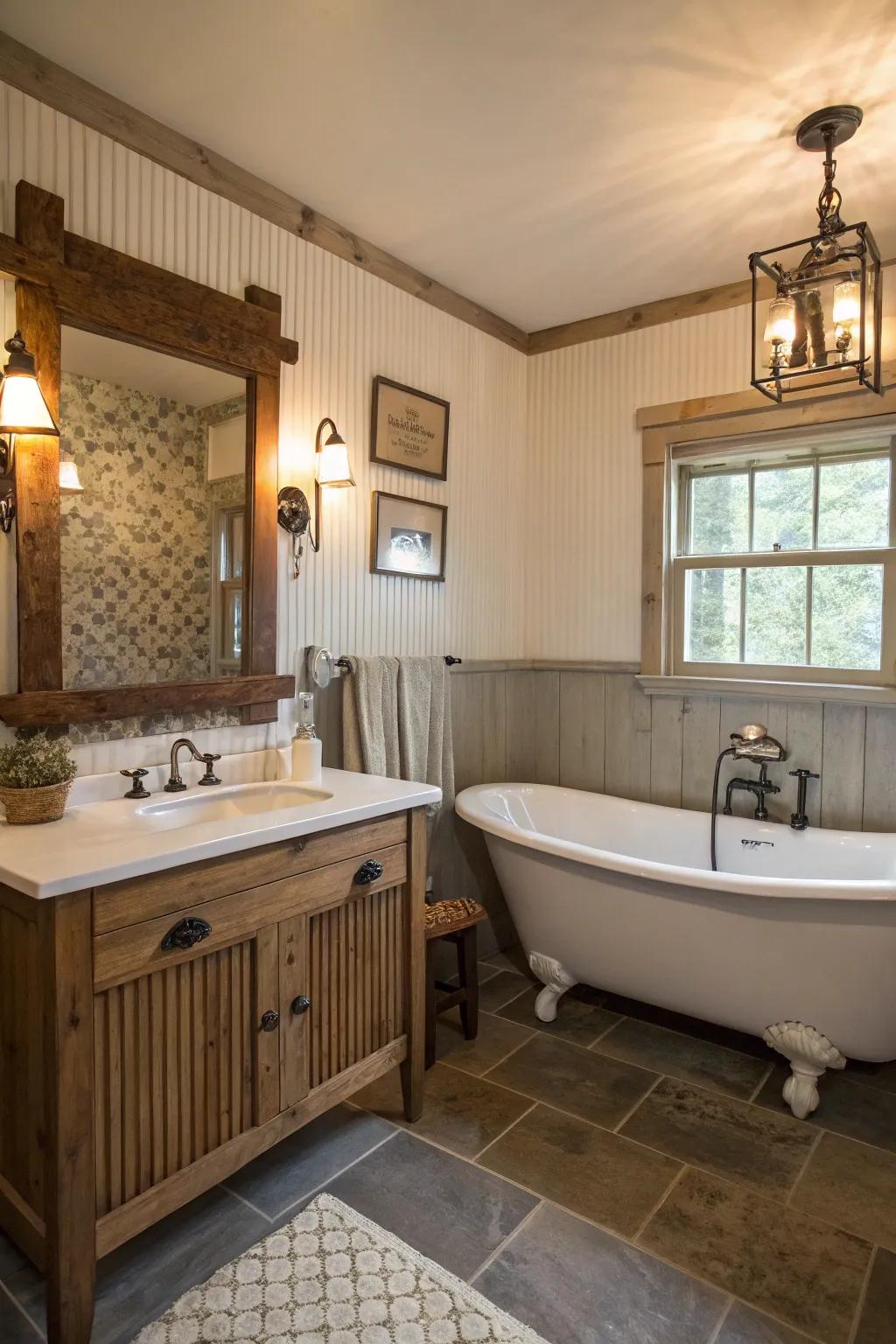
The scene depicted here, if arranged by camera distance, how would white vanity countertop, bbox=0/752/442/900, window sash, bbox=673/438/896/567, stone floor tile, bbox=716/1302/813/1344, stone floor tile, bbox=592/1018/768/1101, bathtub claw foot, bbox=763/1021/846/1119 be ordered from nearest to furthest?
white vanity countertop, bbox=0/752/442/900 → stone floor tile, bbox=716/1302/813/1344 → bathtub claw foot, bbox=763/1021/846/1119 → stone floor tile, bbox=592/1018/768/1101 → window sash, bbox=673/438/896/567

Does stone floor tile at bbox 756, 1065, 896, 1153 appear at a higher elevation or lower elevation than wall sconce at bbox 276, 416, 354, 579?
lower

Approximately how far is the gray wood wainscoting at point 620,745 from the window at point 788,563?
0.16 metres

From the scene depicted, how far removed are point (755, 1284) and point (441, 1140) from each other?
78 centimetres

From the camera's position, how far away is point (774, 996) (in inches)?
89.0

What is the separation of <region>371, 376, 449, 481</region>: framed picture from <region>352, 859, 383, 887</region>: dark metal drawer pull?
56.3 inches

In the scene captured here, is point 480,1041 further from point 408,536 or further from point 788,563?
point 788,563

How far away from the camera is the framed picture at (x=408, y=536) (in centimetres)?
280

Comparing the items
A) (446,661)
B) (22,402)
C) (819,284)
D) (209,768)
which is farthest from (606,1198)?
(819,284)

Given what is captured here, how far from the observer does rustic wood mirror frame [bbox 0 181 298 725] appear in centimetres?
182

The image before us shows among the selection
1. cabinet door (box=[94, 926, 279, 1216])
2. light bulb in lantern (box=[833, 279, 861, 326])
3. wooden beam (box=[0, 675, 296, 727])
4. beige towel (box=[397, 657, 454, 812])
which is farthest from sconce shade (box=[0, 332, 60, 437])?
light bulb in lantern (box=[833, 279, 861, 326])

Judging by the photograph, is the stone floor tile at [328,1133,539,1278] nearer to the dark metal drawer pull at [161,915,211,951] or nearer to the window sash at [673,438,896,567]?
the dark metal drawer pull at [161,915,211,951]

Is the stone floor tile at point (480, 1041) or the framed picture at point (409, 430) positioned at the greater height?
the framed picture at point (409, 430)

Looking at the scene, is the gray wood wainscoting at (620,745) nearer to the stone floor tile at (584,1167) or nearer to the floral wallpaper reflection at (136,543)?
the floral wallpaper reflection at (136,543)

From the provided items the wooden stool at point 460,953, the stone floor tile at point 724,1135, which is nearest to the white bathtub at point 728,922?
the stone floor tile at point 724,1135
